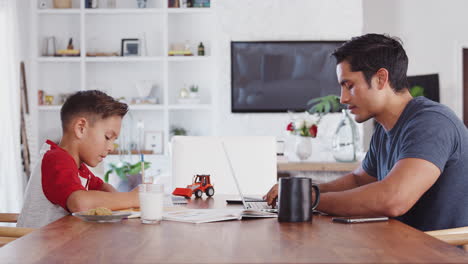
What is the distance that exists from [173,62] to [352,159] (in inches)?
108

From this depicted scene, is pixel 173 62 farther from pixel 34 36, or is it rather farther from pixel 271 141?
pixel 271 141

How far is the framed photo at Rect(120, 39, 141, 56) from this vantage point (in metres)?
6.61

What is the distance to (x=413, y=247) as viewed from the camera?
1.12 meters

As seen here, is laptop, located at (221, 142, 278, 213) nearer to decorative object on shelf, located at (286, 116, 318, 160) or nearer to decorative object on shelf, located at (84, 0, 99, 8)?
decorative object on shelf, located at (286, 116, 318, 160)

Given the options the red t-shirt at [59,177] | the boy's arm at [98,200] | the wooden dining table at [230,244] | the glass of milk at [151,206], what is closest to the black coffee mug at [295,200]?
the wooden dining table at [230,244]

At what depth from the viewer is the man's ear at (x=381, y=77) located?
195cm

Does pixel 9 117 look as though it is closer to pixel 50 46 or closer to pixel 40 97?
pixel 40 97

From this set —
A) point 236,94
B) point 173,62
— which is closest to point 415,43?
point 236,94

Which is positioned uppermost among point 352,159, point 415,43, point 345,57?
point 415,43

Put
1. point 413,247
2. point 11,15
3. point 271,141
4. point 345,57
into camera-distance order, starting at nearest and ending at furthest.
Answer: point 413,247 < point 345,57 < point 271,141 < point 11,15

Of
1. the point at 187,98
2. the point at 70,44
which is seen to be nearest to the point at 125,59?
the point at 70,44

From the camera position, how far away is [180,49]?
260 inches

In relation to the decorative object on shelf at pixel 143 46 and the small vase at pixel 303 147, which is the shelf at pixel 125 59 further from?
the small vase at pixel 303 147

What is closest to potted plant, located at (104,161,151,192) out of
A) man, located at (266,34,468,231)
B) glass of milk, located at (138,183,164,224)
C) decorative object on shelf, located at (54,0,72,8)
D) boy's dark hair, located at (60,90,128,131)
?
decorative object on shelf, located at (54,0,72,8)
